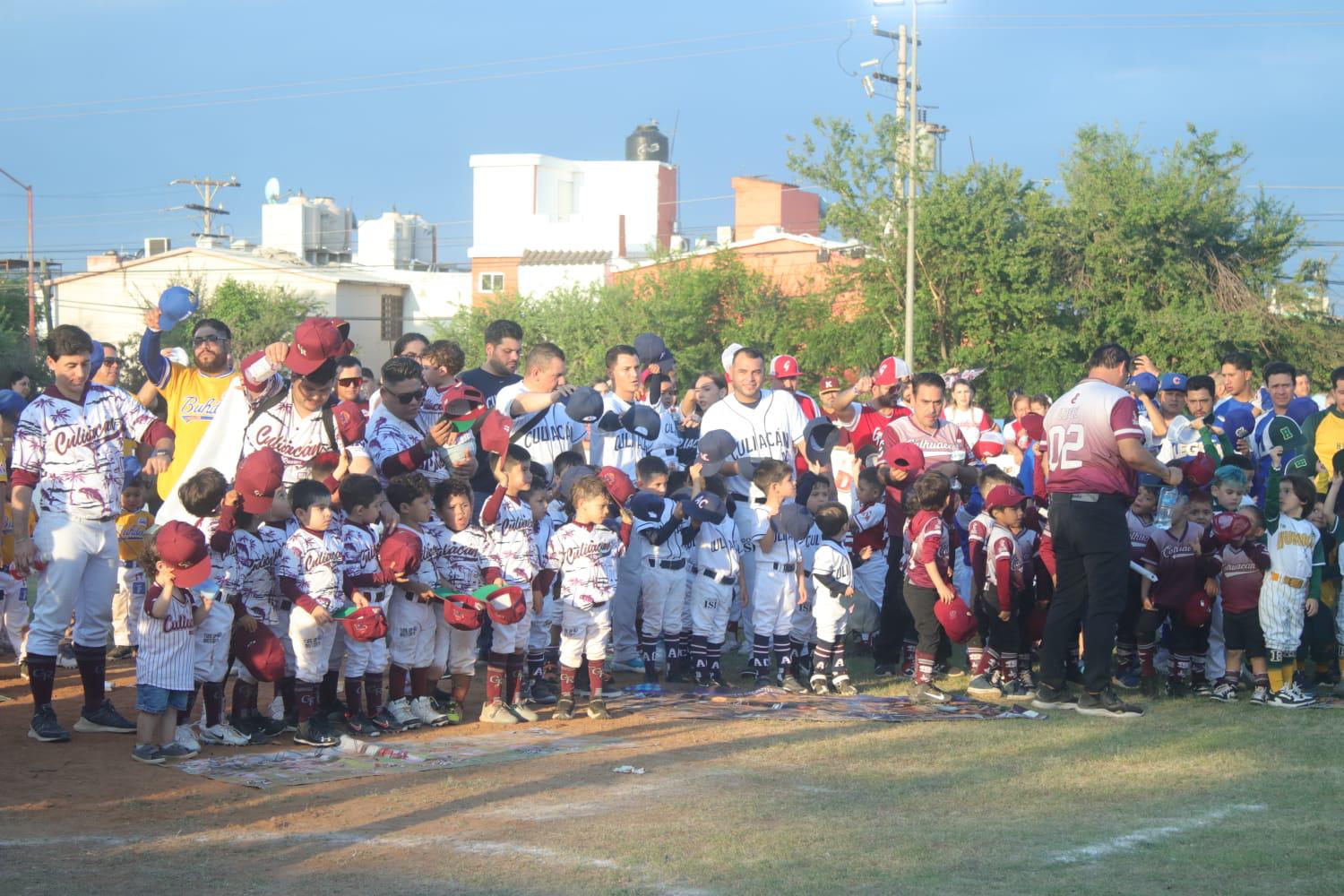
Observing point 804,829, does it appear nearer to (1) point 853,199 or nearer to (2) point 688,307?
(1) point 853,199

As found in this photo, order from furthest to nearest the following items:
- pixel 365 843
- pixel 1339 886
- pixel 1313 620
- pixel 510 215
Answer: pixel 510 215 → pixel 1313 620 → pixel 365 843 → pixel 1339 886

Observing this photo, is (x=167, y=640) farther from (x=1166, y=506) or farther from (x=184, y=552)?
(x=1166, y=506)

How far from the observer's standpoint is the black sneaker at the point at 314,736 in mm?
7668

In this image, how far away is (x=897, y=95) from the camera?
40.5 m

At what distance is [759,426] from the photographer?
10.3 meters

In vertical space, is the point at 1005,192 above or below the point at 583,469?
above

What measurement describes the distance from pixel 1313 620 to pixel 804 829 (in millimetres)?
5725

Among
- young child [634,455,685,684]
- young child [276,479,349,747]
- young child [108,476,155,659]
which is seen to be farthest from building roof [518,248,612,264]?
young child [276,479,349,747]

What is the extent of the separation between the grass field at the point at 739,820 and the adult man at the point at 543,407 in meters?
2.14

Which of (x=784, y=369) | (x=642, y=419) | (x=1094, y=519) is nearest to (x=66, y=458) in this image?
(x=642, y=419)

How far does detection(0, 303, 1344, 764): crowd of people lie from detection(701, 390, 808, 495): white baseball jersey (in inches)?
1.1

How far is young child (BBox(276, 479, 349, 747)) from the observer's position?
7637mm

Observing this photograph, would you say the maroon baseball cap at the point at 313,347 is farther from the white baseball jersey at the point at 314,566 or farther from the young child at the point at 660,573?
the young child at the point at 660,573

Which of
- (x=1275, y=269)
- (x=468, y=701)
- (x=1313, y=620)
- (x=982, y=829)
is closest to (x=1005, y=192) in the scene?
(x=1275, y=269)
